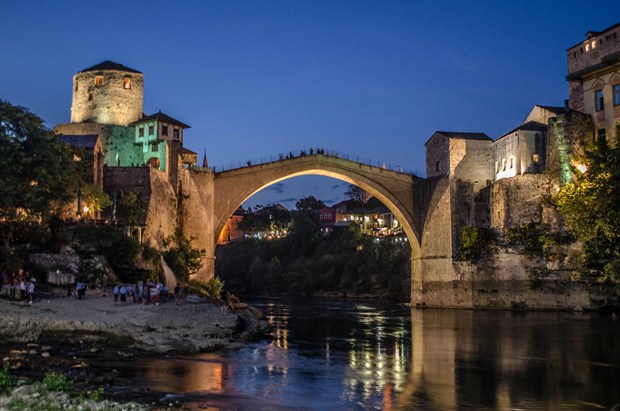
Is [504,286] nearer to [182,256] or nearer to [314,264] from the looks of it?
[182,256]

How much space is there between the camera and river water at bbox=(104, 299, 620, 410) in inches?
535

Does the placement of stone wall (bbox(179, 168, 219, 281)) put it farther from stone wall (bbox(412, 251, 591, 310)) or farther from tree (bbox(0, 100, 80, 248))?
stone wall (bbox(412, 251, 591, 310))

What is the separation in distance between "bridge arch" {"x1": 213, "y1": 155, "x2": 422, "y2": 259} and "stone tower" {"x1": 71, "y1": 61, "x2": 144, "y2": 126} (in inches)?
374

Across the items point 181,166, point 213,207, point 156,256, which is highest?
point 181,166

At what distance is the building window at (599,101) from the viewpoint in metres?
37.1

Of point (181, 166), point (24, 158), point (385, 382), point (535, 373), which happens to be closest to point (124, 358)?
point (385, 382)

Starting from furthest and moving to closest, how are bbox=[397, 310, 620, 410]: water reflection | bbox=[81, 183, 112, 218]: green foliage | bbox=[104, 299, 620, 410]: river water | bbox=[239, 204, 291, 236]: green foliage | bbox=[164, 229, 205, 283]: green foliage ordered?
bbox=[239, 204, 291, 236]: green foliage, bbox=[164, 229, 205, 283]: green foliage, bbox=[81, 183, 112, 218]: green foliage, bbox=[397, 310, 620, 410]: water reflection, bbox=[104, 299, 620, 410]: river water

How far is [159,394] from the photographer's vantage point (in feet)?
42.4

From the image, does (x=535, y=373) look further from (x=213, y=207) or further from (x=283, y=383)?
(x=213, y=207)

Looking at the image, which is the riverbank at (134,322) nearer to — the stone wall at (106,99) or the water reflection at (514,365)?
the water reflection at (514,365)

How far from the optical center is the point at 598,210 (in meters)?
28.3

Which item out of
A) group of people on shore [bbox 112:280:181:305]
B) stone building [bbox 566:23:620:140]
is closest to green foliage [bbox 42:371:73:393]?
group of people on shore [bbox 112:280:181:305]

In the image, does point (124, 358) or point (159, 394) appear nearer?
point (159, 394)

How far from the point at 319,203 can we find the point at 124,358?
9047cm
